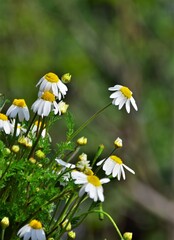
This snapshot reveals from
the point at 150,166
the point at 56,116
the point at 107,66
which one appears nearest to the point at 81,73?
the point at 107,66

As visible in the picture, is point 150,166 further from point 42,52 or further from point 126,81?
point 42,52

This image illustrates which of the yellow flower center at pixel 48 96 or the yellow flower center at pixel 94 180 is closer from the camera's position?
the yellow flower center at pixel 94 180

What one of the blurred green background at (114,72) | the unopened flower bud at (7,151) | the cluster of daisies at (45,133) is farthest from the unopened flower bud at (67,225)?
the blurred green background at (114,72)

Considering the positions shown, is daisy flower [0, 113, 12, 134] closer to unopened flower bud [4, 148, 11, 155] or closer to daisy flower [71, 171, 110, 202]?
unopened flower bud [4, 148, 11, 155]

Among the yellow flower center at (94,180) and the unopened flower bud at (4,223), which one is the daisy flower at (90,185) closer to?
the yellow flower center at (94,180)

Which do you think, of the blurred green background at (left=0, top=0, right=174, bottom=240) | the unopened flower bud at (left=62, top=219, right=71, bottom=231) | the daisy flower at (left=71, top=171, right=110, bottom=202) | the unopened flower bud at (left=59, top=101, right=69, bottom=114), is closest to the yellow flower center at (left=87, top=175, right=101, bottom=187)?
the daisy flower at (left=71, top=171, right=110, bottom=202)
